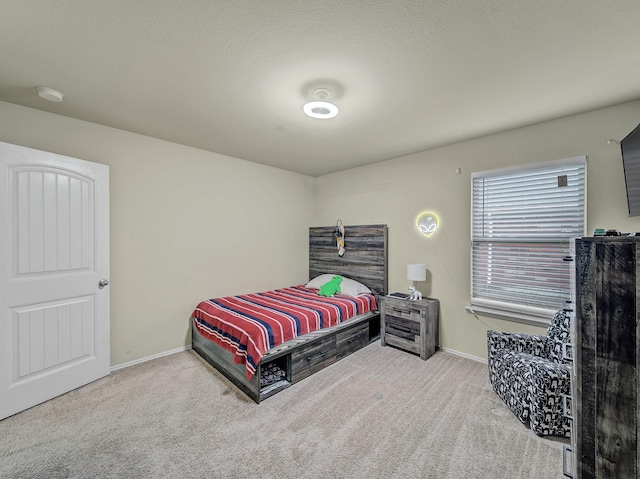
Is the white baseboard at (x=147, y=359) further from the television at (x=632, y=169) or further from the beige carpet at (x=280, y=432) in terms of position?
the television at (x=632, y=169)

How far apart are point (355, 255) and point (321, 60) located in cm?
307

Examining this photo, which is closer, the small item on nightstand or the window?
the window

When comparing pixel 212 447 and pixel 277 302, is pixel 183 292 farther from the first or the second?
pixel 212 447

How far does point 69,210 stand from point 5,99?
1.04 meters

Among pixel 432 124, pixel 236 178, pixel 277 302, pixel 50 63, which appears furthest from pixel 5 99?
pixel 432 124

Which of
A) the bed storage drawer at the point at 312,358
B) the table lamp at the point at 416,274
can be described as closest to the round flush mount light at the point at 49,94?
the bed storage drawer at the point at 312,358

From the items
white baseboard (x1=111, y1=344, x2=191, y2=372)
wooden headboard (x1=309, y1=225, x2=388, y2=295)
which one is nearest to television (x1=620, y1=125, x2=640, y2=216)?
wooden headboard (x1=309, y1=225, x2=388, y2=295)

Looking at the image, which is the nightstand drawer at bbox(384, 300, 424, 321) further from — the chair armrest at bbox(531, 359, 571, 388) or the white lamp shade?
the chair armrest at bbox(531, 359, 571, 388)

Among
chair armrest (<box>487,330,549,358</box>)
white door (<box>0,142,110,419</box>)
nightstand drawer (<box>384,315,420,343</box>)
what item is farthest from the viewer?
nightstand drawer (<box>384,315,420,343</box>)

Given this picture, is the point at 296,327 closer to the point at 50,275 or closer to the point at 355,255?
the point at 355,255

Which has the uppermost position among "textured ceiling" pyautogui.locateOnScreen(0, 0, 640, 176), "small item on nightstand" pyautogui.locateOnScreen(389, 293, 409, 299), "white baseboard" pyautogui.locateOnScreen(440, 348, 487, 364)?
"textured ceiling" pyautogui.locateOnScreen(0, 0, 640, 176)

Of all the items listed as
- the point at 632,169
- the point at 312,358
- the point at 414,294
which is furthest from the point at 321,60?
the point at 414,294

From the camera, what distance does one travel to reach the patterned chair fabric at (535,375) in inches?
76.9

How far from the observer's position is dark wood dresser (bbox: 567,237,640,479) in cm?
108
